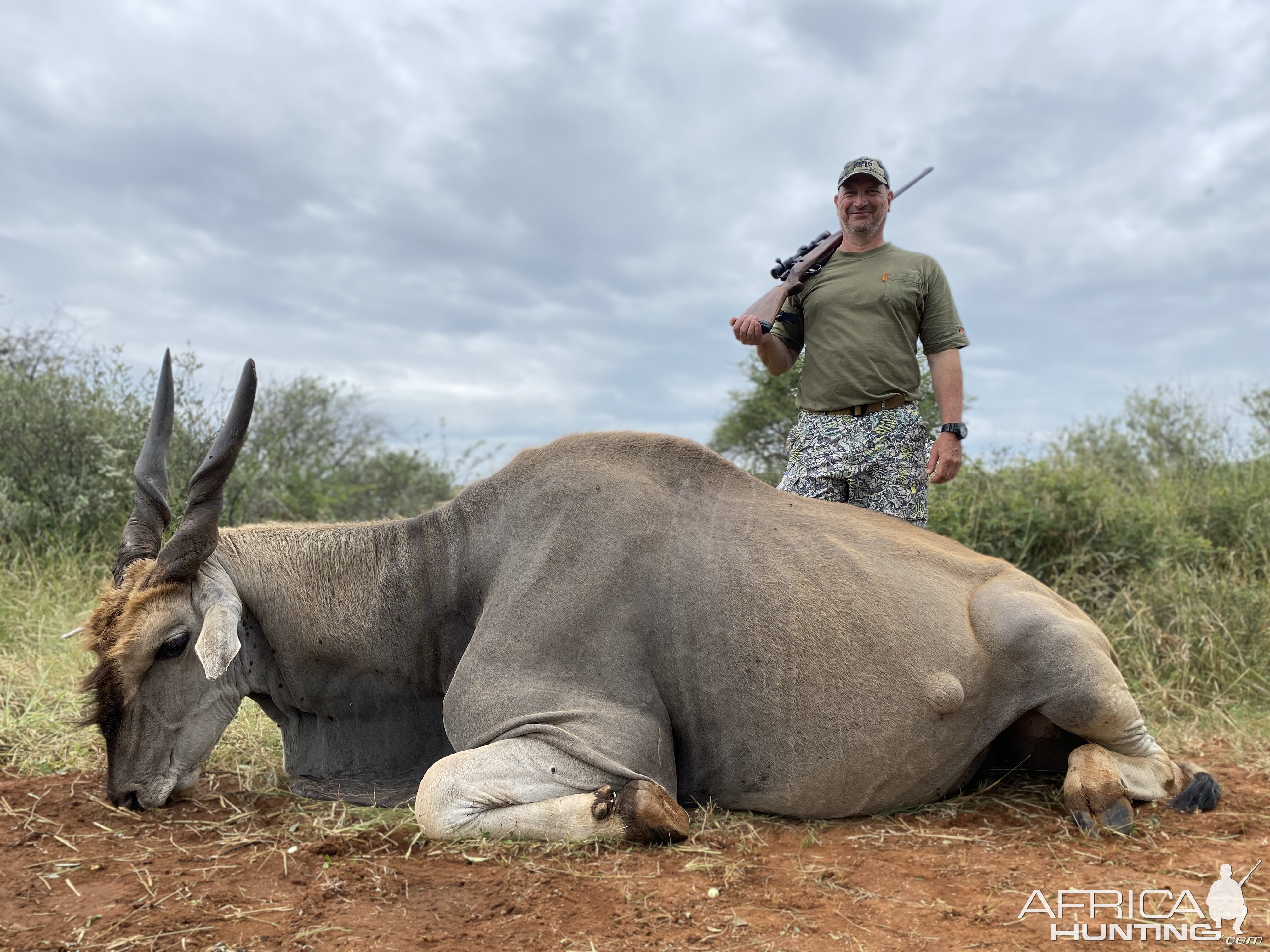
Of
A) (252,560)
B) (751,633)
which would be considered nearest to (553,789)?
(751,633)

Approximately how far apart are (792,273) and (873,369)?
2.59 feet

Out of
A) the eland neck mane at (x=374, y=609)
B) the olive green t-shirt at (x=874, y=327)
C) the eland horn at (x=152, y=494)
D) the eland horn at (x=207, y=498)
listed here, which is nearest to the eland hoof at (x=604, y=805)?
the eland neck mane at (x=374, y=609)

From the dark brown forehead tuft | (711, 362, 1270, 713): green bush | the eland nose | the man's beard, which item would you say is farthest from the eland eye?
(711, 362, 1270, 713): green bush

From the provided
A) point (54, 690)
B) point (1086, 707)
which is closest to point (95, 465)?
point (54, 690)

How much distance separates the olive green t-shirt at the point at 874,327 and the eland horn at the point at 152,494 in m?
3.33

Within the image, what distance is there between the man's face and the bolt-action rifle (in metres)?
0.17

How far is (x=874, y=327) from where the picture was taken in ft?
18.0

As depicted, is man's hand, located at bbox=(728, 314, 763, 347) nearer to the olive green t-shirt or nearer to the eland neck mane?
the olive green t-shirt

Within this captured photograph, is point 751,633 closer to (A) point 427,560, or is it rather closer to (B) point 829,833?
(B) point 829,833

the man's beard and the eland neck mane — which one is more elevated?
the man's beard

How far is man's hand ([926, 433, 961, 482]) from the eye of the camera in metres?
5.49

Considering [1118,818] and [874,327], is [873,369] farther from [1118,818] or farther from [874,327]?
[1118,818]

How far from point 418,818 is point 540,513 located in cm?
135

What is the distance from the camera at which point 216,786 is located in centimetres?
484
